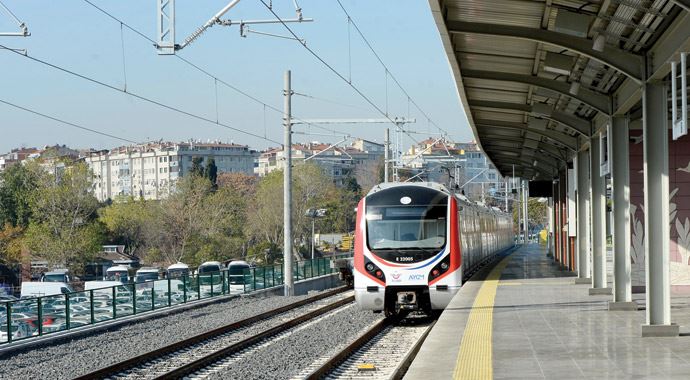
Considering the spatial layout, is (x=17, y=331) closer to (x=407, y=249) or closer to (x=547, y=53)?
(x=407, y=249)

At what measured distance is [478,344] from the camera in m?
13.3

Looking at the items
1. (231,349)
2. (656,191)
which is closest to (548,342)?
(656,191)

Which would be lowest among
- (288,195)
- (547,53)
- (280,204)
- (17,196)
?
(288,195)

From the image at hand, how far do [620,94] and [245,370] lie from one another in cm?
661

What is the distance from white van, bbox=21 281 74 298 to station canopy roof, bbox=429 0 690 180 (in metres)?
20.0

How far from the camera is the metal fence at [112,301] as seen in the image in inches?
782

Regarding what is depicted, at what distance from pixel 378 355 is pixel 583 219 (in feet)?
33.0

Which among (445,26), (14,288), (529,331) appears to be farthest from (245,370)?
(14,288)

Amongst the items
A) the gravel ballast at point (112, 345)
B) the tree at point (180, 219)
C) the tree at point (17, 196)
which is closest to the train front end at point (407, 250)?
the gravel ballast at point (112, 345)

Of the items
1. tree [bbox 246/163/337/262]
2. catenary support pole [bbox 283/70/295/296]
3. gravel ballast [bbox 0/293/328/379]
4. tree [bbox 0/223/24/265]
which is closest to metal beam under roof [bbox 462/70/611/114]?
gravel ballast [bbox 0/293/328/379]

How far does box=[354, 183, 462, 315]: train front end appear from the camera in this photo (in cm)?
2139

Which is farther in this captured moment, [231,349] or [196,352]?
[196,352]

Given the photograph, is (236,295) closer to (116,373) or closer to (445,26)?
(116,373)

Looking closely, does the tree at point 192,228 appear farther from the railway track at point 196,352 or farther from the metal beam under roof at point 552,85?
the metal beam under roof at point 552,85
